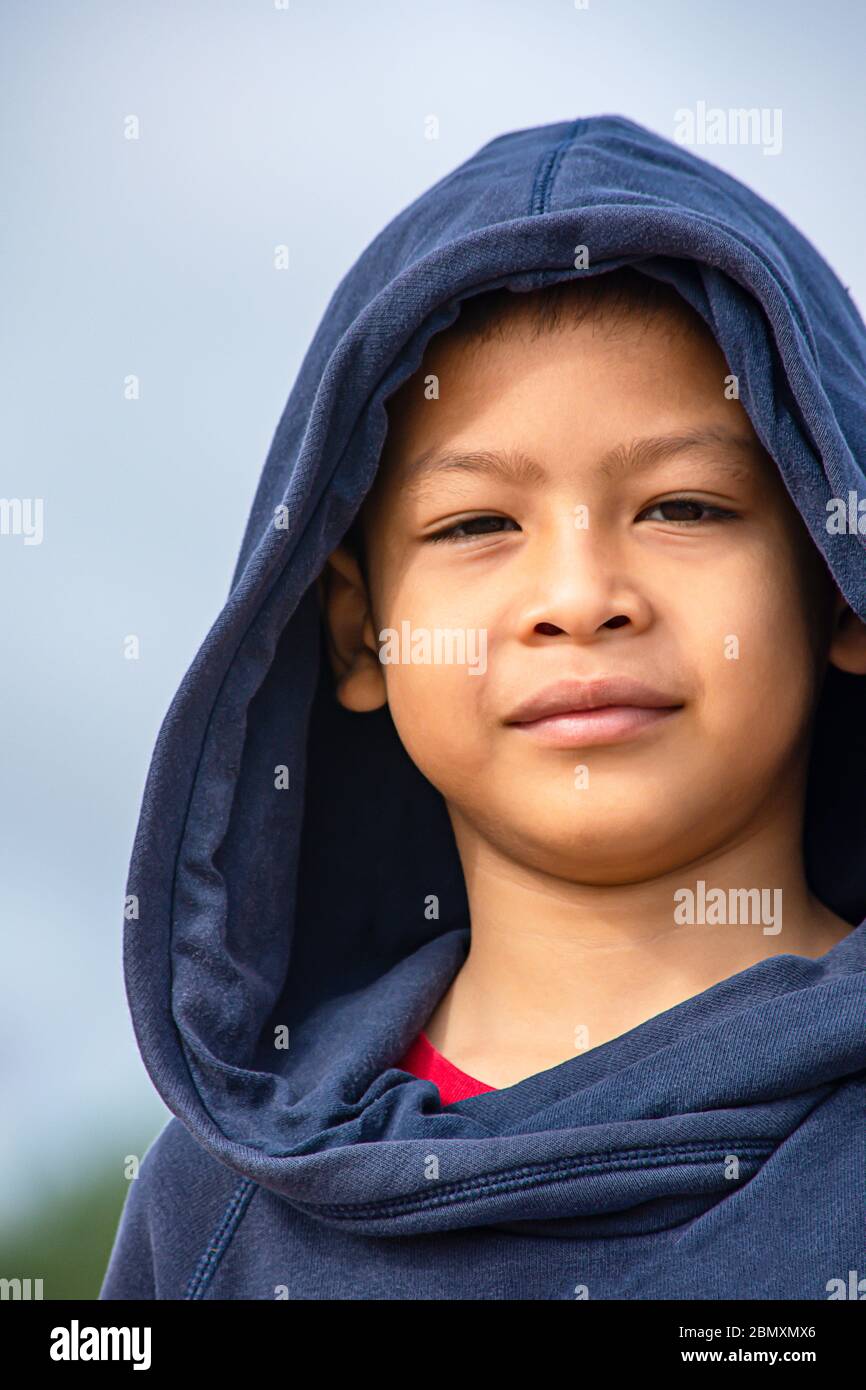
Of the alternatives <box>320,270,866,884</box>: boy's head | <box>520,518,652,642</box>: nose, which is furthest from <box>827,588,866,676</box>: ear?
<box>520,518,652,642</box>: nose

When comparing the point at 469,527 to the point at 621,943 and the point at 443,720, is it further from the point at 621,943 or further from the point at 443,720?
the point at 621,943

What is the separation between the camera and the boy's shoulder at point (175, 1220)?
175cm

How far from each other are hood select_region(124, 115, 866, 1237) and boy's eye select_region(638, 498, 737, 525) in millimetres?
85

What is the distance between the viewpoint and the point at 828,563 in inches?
63.5

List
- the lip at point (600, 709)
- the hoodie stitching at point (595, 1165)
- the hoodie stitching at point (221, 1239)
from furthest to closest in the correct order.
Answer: the hoodie stitching at point (221, 1239), the lip at point (600, 709), the hoodie stitching at point (595, 1165)

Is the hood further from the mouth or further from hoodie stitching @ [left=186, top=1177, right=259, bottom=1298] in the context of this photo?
the mouth

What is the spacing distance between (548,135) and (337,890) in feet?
2.87

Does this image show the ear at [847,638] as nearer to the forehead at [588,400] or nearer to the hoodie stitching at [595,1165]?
the forehead at [588,400]

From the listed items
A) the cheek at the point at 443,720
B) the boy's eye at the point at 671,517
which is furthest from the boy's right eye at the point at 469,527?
the cheek at the point at 443,720

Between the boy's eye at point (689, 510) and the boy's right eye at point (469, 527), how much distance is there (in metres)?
0.14

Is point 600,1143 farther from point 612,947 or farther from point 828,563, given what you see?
point 828,563

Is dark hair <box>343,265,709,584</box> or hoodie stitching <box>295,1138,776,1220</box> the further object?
dark hair <box>343,265,709,584</box>

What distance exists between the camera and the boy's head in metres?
1.63

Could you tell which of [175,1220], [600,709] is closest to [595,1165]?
[600,709]
